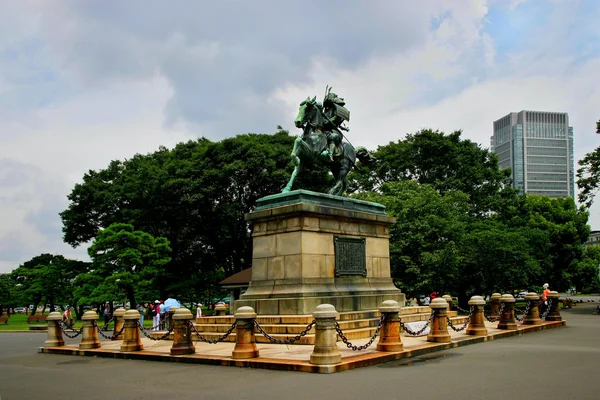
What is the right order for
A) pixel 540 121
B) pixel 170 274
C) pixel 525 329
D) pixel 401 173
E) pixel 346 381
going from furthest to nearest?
pixel 540 121 < pixel 401 173 < pixel 170 274 < pixel 525 329 < pixel 346 381

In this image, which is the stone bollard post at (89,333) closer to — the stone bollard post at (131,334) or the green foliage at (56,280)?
the stone bollard post at (131,334)

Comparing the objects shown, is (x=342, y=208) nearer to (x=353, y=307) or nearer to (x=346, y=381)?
(x=353, y=307)

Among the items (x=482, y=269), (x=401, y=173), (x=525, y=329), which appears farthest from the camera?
(x=401, y=173)

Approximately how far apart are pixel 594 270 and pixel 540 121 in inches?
4209

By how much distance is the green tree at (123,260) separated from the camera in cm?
3797

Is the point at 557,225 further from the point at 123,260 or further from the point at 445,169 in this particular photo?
the point at 123,260

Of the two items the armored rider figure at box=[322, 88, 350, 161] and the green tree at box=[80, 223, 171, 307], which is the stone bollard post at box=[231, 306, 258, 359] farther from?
the green tree at box=[80, 223, 171, 307]

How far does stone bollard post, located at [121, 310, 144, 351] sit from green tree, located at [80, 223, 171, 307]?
78.2ft

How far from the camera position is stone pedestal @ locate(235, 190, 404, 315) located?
50.8ft

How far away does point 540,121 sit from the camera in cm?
15050

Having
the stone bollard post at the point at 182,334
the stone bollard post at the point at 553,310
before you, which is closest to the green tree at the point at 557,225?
the stone bollard post at the point at 553,310

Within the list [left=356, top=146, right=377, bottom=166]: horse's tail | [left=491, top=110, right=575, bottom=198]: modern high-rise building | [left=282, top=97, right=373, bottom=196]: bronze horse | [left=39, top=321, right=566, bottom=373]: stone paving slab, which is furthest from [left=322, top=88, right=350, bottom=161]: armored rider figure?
[left=491, top=110, right=575, bottom=198]: modern high-rise building

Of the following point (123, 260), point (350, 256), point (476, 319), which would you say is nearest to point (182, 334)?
point (350, 256)

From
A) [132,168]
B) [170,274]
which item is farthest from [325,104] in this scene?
[132,168]
